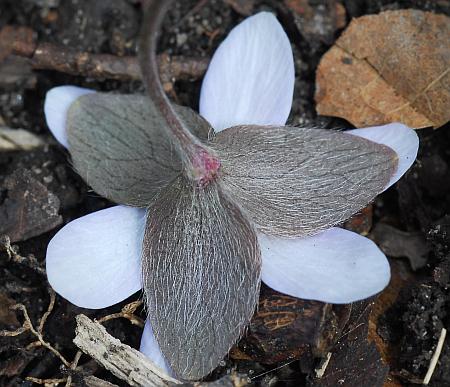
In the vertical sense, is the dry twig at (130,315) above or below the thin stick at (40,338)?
above

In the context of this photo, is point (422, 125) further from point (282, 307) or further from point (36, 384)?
point (36, 384)

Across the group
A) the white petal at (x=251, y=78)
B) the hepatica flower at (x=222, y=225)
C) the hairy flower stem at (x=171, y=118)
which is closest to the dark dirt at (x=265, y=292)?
the hepatica flower at (x=222, y=225)

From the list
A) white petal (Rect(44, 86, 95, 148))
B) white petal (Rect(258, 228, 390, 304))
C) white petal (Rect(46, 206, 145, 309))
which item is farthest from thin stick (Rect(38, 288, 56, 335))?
white petal (Rect(258, 228, 390, 304))

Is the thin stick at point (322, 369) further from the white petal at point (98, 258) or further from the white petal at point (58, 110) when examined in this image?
the white petal at point (58, 110)

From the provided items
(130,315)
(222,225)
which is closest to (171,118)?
(222,225)

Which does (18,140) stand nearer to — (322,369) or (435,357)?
(322,369)

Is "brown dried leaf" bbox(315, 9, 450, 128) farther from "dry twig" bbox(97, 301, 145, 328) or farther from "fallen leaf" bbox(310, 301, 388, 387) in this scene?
"dry twig" bbox(97, 301, 145, 328)

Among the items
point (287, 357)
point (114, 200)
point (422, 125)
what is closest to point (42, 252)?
point (114, 200)
